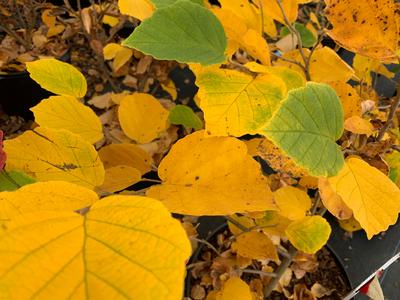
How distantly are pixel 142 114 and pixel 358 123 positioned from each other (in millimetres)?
302

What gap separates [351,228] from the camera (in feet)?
2.91

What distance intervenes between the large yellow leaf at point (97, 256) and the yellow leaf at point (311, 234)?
28 cm

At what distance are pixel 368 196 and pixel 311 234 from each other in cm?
13

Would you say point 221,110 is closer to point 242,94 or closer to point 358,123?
point 242,94

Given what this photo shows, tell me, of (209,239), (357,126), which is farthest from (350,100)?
(209,239)

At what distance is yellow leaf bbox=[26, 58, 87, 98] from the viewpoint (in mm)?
448

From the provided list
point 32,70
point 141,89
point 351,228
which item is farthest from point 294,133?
point 141,89

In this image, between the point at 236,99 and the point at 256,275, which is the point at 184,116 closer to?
the point at 236,99

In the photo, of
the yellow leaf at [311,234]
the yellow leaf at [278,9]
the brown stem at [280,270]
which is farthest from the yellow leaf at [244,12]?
the brown stem at [280,270]

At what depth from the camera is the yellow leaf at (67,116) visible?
433mm

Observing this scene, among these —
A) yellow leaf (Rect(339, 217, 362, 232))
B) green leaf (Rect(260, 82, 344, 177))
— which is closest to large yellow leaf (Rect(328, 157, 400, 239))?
green leaf (Rect(260, 82, 344, 177))

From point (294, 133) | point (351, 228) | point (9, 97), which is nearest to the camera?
point (294, 133)

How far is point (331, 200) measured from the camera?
1.29 ft

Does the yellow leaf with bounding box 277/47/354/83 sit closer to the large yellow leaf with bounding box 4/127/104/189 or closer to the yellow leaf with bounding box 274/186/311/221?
the yellow leaf with bounding box 274/186/311/221
